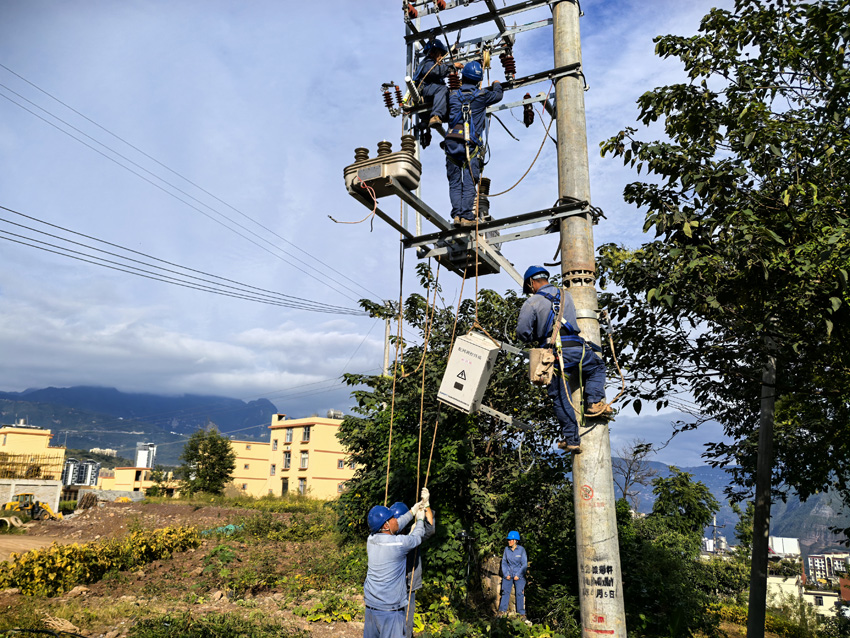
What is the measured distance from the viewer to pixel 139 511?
32.2 metres

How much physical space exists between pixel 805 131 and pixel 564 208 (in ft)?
10.9

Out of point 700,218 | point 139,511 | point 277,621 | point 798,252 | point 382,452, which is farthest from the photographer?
point 139,511

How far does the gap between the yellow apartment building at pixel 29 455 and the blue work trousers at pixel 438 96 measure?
38.6m

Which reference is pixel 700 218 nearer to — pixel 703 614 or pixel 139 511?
pixel 703 614

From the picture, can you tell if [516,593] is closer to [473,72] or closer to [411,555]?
[411,555]

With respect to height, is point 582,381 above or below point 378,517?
above

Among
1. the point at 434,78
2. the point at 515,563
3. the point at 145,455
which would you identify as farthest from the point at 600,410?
the point at 145,455

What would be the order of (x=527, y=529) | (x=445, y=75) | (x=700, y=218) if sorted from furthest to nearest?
(x=527, y=529) < (x=445, y=75) < (x=700, y=218)

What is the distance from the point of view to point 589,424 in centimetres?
482

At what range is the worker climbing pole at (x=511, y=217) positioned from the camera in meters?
4.54

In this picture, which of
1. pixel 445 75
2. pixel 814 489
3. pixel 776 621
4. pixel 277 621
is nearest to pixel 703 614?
pixel 814 489

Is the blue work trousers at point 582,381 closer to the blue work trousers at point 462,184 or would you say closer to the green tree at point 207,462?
the blue work trousers at point 462,184

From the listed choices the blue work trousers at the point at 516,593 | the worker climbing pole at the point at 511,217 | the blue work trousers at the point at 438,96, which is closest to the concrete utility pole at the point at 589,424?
the worker climbing pole at the point at 511,217

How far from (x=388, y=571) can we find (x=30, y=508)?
1342 inches
